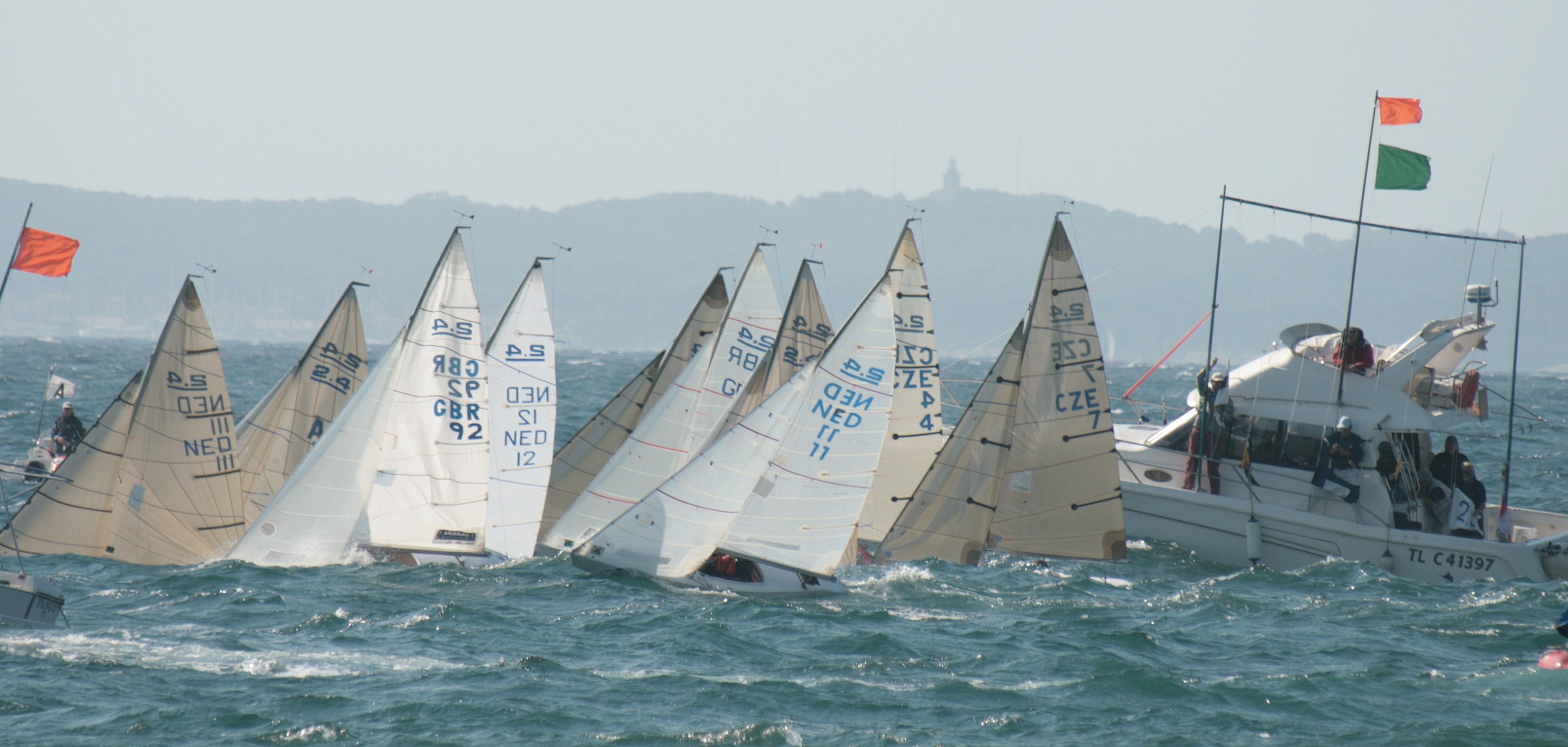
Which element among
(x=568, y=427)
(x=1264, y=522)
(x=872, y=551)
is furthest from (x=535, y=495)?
(x=568, y=427)

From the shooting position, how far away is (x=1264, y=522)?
20266mm

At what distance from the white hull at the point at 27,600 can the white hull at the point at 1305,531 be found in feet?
47.9

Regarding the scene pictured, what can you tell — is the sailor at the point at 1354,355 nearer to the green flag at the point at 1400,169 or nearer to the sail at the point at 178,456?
the green flag at the point at 1400,169

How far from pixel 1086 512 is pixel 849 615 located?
416 cm

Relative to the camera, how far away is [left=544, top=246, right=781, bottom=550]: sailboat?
747 inches

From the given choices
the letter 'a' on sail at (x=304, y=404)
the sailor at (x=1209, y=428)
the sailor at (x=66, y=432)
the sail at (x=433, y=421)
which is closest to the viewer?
the sail at (x=433, y=421)

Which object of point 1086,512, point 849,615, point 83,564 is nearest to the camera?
point 849,615

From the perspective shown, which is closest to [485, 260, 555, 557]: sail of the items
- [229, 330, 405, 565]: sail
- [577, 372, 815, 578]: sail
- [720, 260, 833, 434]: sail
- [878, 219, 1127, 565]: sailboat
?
[229, 330, 405, 565]: sail

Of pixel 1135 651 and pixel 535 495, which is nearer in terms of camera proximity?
pixel 1135 651

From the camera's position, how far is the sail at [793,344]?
1855 centimetres

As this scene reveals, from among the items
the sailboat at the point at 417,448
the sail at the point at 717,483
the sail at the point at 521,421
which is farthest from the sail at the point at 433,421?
the sail at the point at 717,483

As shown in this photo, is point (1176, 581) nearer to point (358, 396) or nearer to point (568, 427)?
point (358, 396)

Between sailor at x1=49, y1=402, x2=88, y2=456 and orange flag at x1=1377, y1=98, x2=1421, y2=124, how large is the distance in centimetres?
2171

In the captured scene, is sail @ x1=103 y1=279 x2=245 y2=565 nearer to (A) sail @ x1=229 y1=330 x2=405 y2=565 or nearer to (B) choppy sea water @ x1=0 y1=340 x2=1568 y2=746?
(B) choppy sea water @ x1=0 y1=340 x2=1568 y2=746
